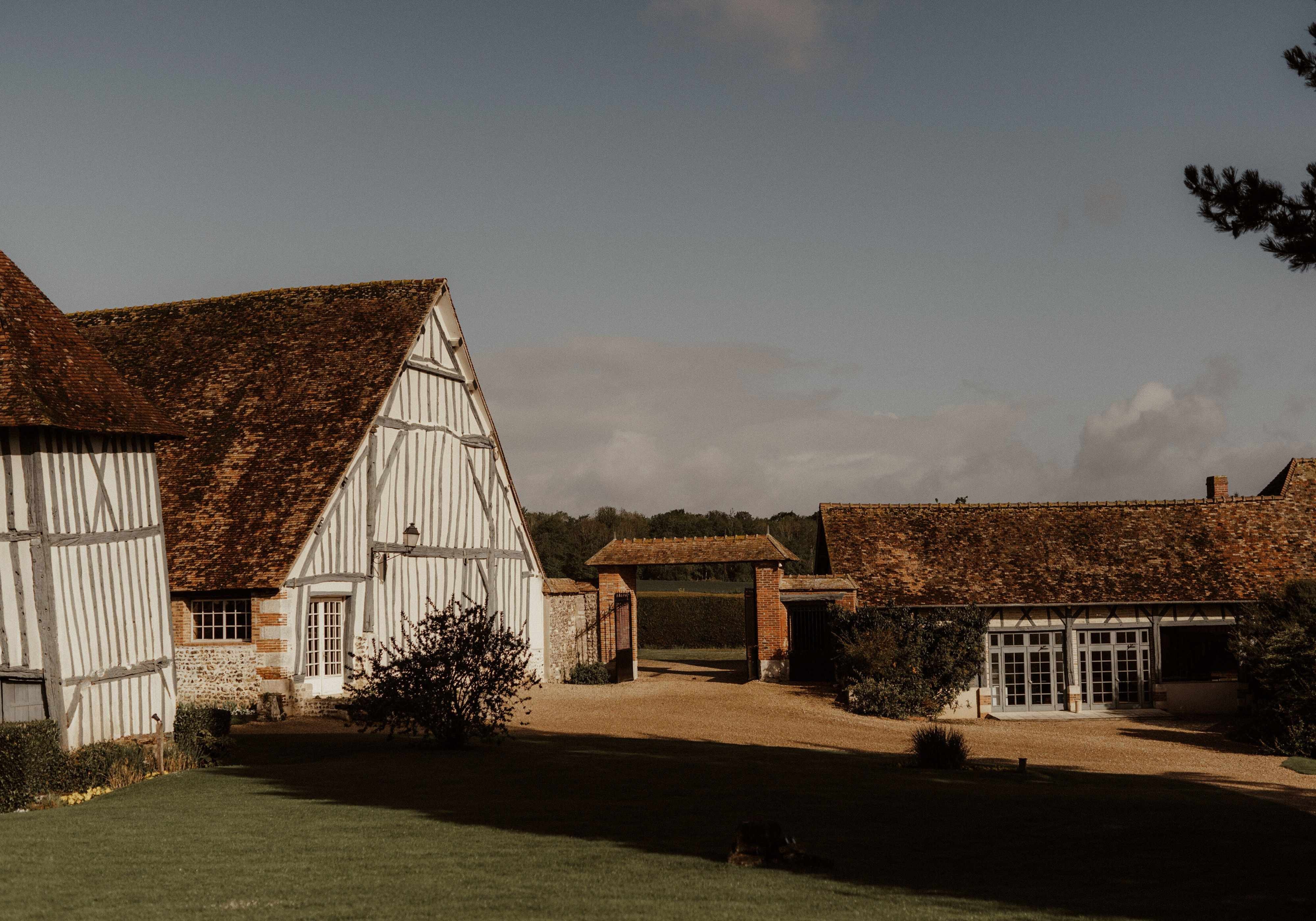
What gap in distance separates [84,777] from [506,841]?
6.18 m

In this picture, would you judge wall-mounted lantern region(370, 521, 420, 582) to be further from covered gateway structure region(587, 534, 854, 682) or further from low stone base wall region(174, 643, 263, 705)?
covered gateway structure region(587, 534, 854, 682)

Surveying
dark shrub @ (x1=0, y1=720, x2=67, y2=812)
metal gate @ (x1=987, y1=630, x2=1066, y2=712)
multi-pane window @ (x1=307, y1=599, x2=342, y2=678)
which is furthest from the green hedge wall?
dark shrub @ (x1=0, y1=720, x2=67, y2=812)

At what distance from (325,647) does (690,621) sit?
23405mm

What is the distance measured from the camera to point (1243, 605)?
22.3 metres

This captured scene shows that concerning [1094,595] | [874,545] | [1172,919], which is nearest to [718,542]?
[874,545]

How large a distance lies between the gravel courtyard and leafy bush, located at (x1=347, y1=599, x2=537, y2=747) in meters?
3.13

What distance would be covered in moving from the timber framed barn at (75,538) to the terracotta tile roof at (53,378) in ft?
0.06

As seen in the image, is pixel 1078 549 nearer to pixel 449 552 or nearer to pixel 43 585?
pixel 449 552

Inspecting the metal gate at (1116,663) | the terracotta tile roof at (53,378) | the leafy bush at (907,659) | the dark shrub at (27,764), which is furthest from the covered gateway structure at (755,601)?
the dark shrub at (27,764)

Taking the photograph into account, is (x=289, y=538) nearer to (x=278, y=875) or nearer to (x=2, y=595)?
(x=2, y=595)

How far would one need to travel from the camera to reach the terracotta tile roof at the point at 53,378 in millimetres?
13375

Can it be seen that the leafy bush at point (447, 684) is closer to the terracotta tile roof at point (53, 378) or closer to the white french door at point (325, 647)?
the terracotta tile roof at point (53, 378)

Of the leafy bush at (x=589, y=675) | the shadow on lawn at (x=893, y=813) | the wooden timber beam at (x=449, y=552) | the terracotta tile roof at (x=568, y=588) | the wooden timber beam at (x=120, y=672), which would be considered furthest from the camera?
the terracotta tile roof at (x=568, y=588)

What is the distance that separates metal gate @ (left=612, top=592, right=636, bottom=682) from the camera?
26641 millimetres
